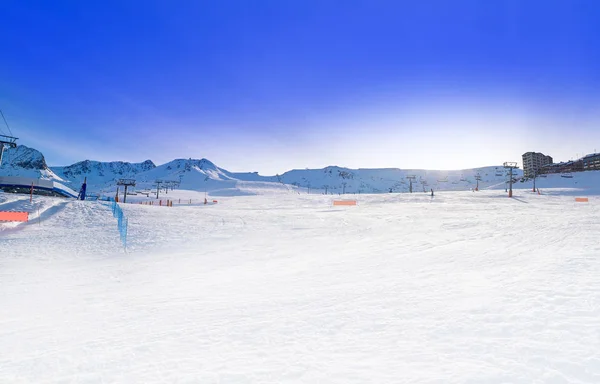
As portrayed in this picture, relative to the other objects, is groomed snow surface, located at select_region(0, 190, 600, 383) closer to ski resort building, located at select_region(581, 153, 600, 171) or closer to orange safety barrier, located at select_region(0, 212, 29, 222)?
orange safety barrier, located at select_region(0, 212, 29, 222)

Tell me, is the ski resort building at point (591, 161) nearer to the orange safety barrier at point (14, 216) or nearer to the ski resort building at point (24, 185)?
the orange safety barrier at point (14, 216)

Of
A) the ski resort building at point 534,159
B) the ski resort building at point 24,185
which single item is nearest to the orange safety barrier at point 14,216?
the ski resort building at point 24,185

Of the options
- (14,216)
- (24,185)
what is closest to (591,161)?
(14,216)

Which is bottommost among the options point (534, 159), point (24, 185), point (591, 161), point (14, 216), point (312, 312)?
point (312, 312)

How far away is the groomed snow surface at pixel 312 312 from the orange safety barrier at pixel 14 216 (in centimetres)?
596

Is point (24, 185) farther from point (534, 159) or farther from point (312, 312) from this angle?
point (534, 159)

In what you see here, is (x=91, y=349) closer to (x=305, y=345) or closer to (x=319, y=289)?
(x=305, y=345)

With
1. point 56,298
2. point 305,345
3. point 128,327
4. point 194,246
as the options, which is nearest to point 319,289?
point 305,345

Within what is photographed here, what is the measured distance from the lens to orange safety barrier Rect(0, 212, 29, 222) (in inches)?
767

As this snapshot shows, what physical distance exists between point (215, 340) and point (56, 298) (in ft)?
21.2

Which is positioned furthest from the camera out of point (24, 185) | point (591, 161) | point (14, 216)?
point (591, 161)

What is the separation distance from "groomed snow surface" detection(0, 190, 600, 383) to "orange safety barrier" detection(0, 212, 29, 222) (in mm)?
5958

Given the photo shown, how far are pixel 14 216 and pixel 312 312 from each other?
23.6 meters

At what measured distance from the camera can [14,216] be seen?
19.9 meters
